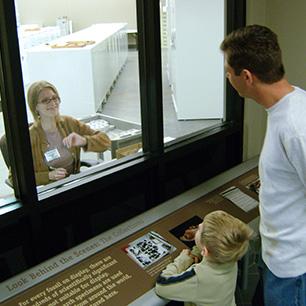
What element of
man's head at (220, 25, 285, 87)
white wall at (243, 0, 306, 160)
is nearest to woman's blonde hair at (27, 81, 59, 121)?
man's head at (220, 25, 285, 87)

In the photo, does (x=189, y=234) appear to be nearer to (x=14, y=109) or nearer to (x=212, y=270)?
(x=212, y=270)

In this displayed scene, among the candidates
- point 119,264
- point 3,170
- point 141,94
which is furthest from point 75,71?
point 119,264

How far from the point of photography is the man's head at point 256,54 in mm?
1284

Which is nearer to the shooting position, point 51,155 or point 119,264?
point 119,264

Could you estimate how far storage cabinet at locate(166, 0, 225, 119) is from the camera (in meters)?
4.96

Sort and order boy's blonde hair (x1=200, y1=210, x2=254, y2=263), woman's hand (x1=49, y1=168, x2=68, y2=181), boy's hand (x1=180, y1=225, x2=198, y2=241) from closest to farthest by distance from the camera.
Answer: boy's blonde hair (x1=200, y1=210, x2=254, y2=263) → boy's hand (x1=180, y1=225, x2=198, y2=241) → woman's hand (x1=49, y1=168, x2=68, y2=181)

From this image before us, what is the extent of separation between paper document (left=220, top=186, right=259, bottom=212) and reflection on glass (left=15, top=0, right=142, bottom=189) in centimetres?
57

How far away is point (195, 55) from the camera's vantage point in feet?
17.2

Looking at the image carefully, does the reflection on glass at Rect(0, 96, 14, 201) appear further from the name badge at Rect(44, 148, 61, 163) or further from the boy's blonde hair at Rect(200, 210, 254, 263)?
the boy's blonde hair at Rect(200, 210, 254, 263)

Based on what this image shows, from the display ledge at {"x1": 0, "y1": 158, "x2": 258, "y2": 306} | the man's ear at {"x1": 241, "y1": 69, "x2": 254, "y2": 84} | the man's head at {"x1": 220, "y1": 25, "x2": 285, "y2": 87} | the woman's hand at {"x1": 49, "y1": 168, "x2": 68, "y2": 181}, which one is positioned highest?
the man's head at {"x1": 220, "y1": 25, "x2": 285, "y2": 87}

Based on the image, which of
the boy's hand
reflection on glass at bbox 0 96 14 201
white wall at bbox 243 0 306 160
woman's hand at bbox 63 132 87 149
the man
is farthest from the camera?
white wall at bbox 243 0 306 160

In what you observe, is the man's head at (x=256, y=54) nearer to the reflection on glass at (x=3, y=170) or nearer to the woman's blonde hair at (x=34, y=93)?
the reflection on glass at (x=3, y=170)

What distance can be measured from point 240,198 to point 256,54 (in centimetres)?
113

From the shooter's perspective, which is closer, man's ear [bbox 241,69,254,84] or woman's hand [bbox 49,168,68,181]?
man's ear [bbox 241,69,254,84]
